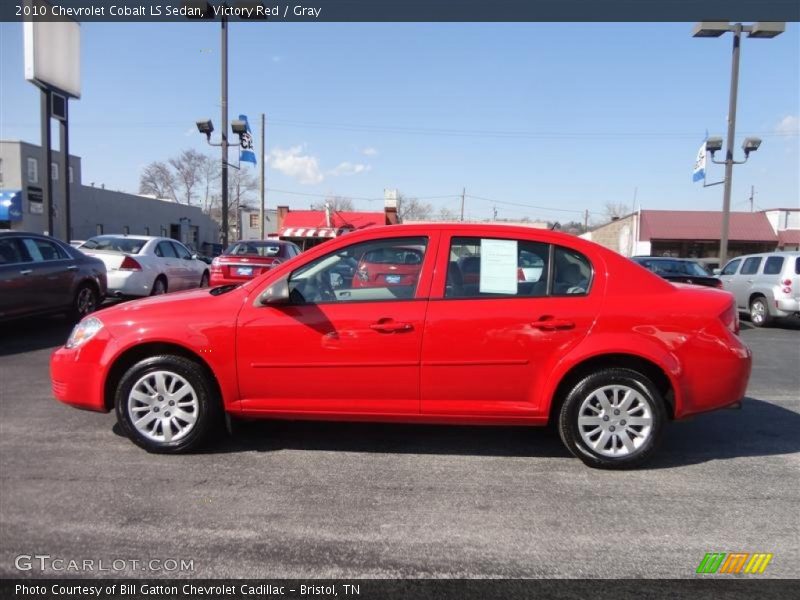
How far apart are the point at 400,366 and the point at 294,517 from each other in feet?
3.88

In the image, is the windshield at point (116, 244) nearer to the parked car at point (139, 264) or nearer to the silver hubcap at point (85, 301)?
the parked car at point (139, 264)

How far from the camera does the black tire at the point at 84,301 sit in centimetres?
896

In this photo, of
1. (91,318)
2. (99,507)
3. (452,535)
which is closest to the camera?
(452,535)

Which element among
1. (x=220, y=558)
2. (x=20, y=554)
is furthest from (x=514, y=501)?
(x=20, y=554)

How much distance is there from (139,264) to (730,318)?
10205 millimetres

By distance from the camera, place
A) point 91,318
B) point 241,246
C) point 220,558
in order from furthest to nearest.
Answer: point 241,246 < point 91,318 < point 220,558

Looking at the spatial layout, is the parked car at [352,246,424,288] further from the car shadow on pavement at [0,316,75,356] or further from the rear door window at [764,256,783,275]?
the rear door window at [764,256,783,275]

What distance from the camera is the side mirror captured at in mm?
3775

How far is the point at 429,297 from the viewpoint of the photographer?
3.87 meters

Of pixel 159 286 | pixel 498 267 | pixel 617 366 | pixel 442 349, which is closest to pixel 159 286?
pixel 159 286

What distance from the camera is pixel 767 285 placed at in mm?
11336

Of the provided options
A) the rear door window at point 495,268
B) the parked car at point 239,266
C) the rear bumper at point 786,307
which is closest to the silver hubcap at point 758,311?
the rear bumper at point 786,307

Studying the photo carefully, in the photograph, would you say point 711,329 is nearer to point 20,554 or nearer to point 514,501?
point 514,501

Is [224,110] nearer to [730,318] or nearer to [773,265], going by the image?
[773,265]
